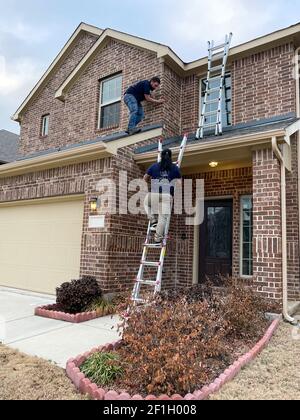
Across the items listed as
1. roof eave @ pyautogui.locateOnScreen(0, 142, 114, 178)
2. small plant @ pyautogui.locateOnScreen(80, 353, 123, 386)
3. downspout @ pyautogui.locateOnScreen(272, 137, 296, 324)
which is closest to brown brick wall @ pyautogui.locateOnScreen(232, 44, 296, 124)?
downspout @ pyautogui.locateOnScreen(272, 137, 296, 324)

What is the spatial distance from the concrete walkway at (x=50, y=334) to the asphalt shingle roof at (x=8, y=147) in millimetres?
10653

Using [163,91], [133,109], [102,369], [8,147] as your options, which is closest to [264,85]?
[163,91]

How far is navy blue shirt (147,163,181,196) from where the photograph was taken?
609 cm

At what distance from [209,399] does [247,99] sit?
23.6ft

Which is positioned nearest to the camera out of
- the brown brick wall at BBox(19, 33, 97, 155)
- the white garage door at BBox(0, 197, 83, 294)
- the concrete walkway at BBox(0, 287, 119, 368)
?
the concrete walkway at BBox(0, 287, 119, 368)

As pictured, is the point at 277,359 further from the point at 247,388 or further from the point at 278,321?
the point at 278,321

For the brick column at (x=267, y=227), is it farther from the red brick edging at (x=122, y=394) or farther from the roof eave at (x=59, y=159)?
the roof eave at (x=59, y=159)

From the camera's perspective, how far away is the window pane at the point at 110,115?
992cm

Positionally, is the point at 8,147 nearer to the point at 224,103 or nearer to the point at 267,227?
the point at 224,103

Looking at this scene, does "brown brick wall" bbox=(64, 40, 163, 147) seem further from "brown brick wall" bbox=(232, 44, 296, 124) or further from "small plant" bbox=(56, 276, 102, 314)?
"small plant" bbox=(56, 276, 102, 314)

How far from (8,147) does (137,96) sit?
10.6 m

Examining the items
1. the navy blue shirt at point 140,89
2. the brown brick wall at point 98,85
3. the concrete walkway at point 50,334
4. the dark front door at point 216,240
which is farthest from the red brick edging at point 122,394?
the navy blue shirt at point 140,89

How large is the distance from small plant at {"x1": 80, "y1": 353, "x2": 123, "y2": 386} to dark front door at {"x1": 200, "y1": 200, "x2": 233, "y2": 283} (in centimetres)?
491
